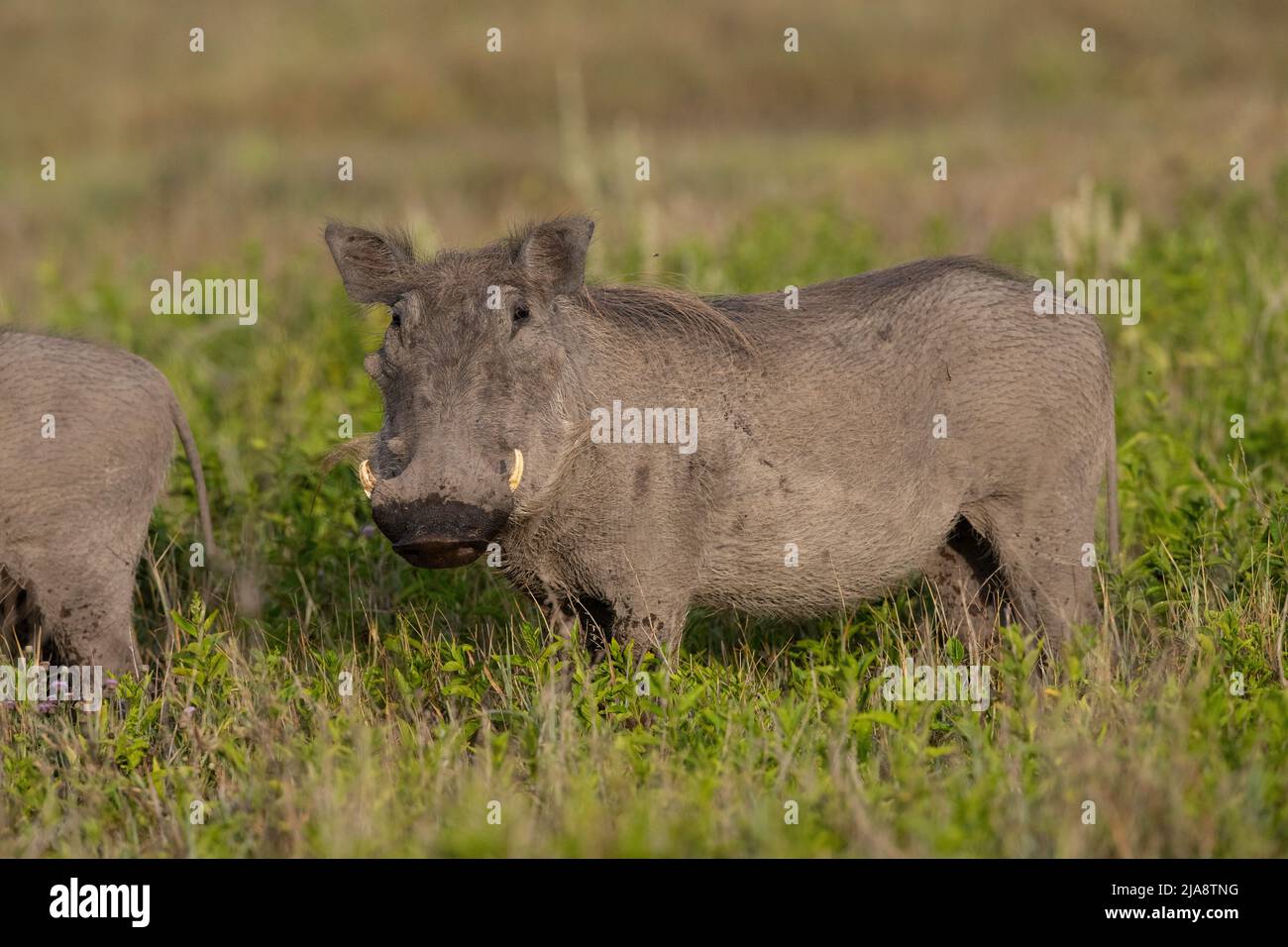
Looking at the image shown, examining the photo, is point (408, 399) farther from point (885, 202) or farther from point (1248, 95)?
point (1248, 95)

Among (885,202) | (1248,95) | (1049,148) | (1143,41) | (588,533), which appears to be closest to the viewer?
(588,533)

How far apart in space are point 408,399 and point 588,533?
663 millimetres

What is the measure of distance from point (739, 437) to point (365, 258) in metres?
1.18

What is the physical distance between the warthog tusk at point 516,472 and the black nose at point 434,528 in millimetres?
103

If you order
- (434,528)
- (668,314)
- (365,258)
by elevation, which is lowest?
(434,528)

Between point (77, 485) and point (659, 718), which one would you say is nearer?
point (659, 718)

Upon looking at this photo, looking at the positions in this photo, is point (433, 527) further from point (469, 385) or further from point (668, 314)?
point (668, 314)

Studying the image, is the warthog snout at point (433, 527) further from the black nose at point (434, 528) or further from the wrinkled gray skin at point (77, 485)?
the wrinkled gray skin at point (77, 485)

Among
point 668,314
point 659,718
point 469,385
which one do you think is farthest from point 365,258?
point 659,718

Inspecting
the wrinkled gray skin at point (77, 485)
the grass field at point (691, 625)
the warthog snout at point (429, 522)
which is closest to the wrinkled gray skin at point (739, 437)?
the warthog snout at point (429, 522)

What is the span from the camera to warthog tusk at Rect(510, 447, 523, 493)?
148 inches

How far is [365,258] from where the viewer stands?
4.29 metres
